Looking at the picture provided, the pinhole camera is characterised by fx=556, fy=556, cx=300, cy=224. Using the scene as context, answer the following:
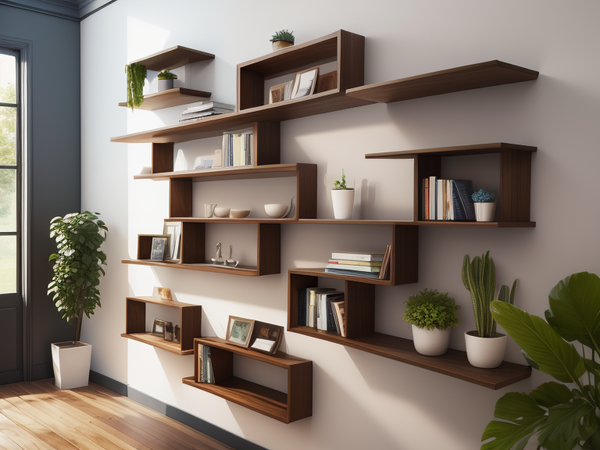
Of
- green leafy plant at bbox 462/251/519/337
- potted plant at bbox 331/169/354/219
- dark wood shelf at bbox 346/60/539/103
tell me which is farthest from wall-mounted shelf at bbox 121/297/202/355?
green leafy plant at bbox 462/251/519/337

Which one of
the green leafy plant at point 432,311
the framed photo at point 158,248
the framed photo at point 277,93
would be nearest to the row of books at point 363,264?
the green leafy plant at point 432,311

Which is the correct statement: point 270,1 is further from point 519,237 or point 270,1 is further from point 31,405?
point 31,405

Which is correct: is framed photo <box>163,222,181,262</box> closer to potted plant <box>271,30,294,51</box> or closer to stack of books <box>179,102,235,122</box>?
stack of books <box>179,102,235,122</box>

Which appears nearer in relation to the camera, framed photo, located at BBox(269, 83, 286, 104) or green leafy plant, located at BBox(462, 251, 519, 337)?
green leafy plant, located at BBox(462, 251, 519, 337)

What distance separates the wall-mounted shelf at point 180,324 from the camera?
3.54 metres

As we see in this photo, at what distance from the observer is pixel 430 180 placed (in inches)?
86.7

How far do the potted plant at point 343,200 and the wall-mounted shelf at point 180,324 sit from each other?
144 cm

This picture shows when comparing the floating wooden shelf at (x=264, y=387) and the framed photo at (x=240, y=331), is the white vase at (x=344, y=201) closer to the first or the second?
the floating wooden shelf at (x=264, y=387)

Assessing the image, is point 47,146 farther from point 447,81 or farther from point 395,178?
point 447,81

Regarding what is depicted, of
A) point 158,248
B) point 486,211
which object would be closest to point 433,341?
point 486,211

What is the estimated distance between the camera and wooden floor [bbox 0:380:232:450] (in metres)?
3.38

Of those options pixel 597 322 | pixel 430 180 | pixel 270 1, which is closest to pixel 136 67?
pixel 270 1

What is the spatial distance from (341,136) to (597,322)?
152 centimetres

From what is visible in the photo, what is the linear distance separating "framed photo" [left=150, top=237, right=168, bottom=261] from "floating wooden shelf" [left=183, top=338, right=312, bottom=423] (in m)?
0.69
